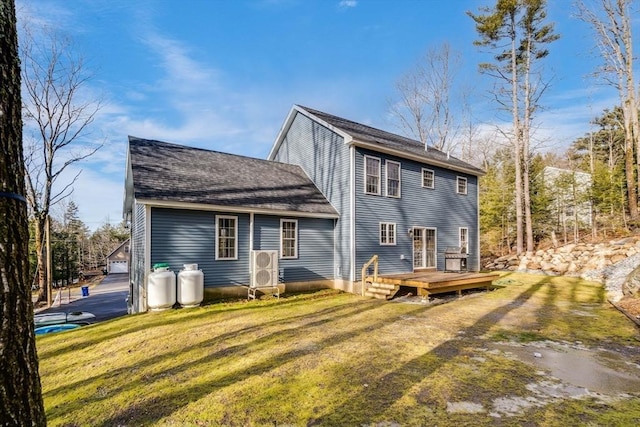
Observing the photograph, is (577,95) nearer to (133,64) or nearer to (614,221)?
(614,221)

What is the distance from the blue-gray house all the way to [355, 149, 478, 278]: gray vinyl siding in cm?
4

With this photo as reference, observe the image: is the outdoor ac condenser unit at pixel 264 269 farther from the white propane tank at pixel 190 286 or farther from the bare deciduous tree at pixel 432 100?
the bare deciduous tree at pixel 432 100

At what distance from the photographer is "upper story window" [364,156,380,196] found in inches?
459

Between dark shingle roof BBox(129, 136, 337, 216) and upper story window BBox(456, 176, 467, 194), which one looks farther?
upper story window BBox(456, 176, 467, 194)

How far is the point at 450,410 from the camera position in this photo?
334 centimetres

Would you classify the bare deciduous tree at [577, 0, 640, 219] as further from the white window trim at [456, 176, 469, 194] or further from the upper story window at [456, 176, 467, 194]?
the upper story window at [456, 176, 467, 194]

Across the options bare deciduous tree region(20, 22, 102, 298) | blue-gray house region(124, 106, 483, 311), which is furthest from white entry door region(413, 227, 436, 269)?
bare deciduous tree region(20, 22, 102, 298)

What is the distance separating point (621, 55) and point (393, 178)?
16.0 meters

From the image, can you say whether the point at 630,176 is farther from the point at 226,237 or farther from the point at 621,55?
the point at 226,237

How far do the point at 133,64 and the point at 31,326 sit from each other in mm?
15272

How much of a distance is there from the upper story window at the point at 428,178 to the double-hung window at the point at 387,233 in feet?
8.95

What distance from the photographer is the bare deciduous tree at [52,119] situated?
57.5ft

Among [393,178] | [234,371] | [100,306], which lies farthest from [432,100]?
[100,306]

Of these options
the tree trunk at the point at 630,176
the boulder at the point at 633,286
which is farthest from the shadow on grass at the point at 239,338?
the tree trunk at the point at 630,176
